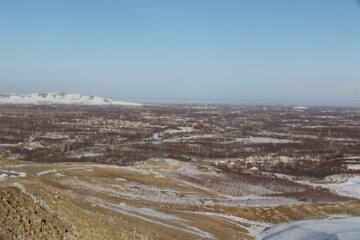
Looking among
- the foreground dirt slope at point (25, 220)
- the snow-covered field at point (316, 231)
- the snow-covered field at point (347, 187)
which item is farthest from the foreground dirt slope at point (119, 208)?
the snow-covered field at point (347, 187)

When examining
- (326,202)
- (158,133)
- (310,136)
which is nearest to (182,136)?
(158,133)

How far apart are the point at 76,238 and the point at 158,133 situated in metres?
72.6

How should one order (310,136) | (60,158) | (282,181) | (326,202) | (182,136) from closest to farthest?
(326,202)
(282,181)
(60,158)
(182,136)
(310,136)

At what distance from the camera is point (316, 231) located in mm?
20969

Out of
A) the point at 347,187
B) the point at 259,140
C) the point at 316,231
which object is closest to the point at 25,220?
the point at 316,231

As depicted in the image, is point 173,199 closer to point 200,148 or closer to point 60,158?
point 60,158

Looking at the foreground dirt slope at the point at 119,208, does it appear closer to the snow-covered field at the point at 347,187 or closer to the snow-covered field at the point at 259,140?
the snow-covered field at the point at 347,187

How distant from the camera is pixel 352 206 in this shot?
99.7 feet

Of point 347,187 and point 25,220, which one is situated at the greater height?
point 25,220

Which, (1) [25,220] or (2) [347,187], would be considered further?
(2) [347,187]

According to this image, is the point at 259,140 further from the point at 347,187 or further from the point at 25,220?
the point at 25,220

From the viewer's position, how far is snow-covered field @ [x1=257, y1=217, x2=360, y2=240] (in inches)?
779

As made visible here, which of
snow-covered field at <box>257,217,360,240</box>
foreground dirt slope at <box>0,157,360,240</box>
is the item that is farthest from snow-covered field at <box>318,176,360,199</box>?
snow-covered field at <box>257,217,360,240</box>

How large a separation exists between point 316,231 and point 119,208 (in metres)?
8.94
